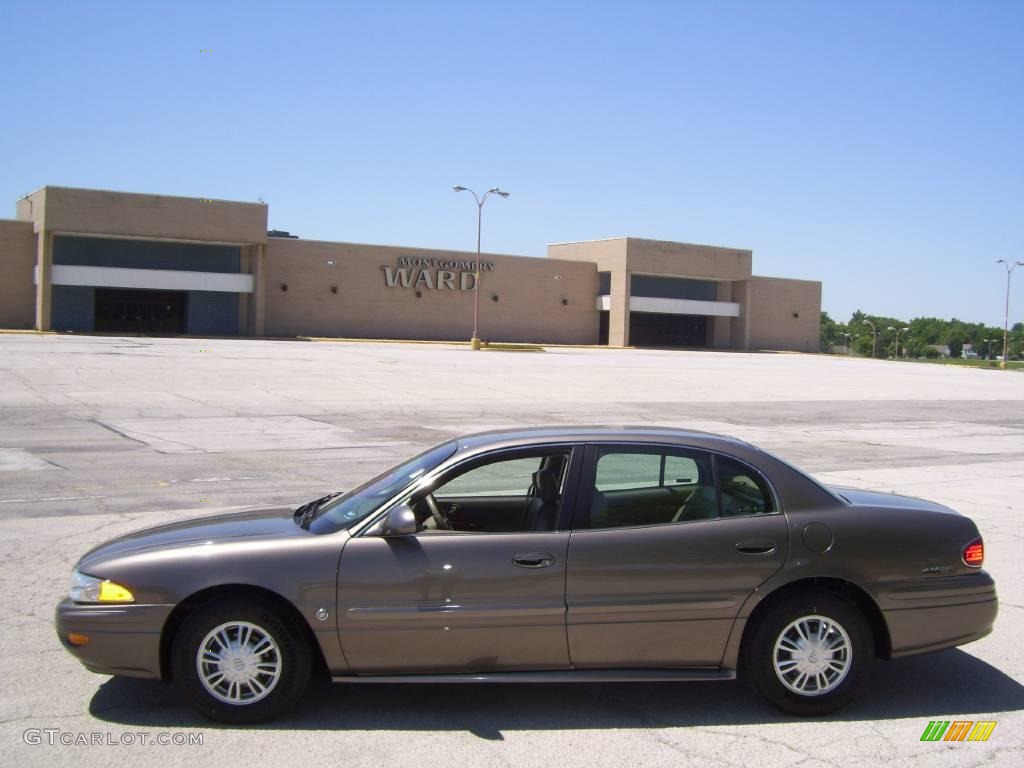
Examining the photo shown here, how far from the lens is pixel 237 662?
15.5ft

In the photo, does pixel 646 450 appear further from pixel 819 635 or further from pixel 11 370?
pixel 11 370

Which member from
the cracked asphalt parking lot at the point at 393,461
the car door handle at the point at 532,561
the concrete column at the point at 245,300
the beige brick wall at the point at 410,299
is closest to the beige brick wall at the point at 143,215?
the concrete column at the point at 245,300

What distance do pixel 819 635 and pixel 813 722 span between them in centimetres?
43

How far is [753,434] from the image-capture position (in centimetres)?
2025

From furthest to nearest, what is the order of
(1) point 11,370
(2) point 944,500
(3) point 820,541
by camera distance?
(1) point 11,370 → (2) point 944,500 → (3) point 820,541

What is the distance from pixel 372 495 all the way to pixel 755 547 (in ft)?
6.57

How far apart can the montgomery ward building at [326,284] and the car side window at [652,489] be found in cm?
5400

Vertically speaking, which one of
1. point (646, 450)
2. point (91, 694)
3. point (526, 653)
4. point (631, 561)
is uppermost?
point (646, 450)

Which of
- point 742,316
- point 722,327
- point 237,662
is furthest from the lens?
point 722,327

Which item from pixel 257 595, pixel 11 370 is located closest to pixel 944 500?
pixel 257 595

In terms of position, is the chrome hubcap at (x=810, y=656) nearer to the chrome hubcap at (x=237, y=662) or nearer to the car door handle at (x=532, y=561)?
the car door handle at (x=532, y=561)

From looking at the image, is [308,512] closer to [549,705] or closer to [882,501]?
[549,705]

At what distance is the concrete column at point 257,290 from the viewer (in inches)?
2344

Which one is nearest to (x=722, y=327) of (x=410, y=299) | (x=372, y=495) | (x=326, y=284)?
(x=410, y=299)
